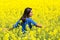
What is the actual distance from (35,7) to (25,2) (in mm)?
1304

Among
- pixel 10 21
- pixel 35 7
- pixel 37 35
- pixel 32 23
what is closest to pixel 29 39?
pixel 37 35

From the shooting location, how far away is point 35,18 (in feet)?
28.9

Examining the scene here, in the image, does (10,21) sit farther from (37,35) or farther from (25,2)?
(25,2)

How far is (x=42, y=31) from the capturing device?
6.02 m

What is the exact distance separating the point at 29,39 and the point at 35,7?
6085 mm

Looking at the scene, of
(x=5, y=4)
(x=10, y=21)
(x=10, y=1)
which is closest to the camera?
(x=10, y=21)

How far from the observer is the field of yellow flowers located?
5.72 m

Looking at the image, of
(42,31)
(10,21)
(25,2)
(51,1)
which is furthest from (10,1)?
(42,31)

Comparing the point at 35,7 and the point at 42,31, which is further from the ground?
the point at 42,31

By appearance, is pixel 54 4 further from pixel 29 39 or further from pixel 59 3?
pixel 29 39

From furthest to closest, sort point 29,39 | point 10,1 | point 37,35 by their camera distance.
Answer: point 10,1 → point 37,35 → point 29,39

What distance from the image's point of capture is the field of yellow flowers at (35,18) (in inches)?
225

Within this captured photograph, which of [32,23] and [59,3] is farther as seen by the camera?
[59,3]

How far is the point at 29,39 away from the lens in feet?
17.2
